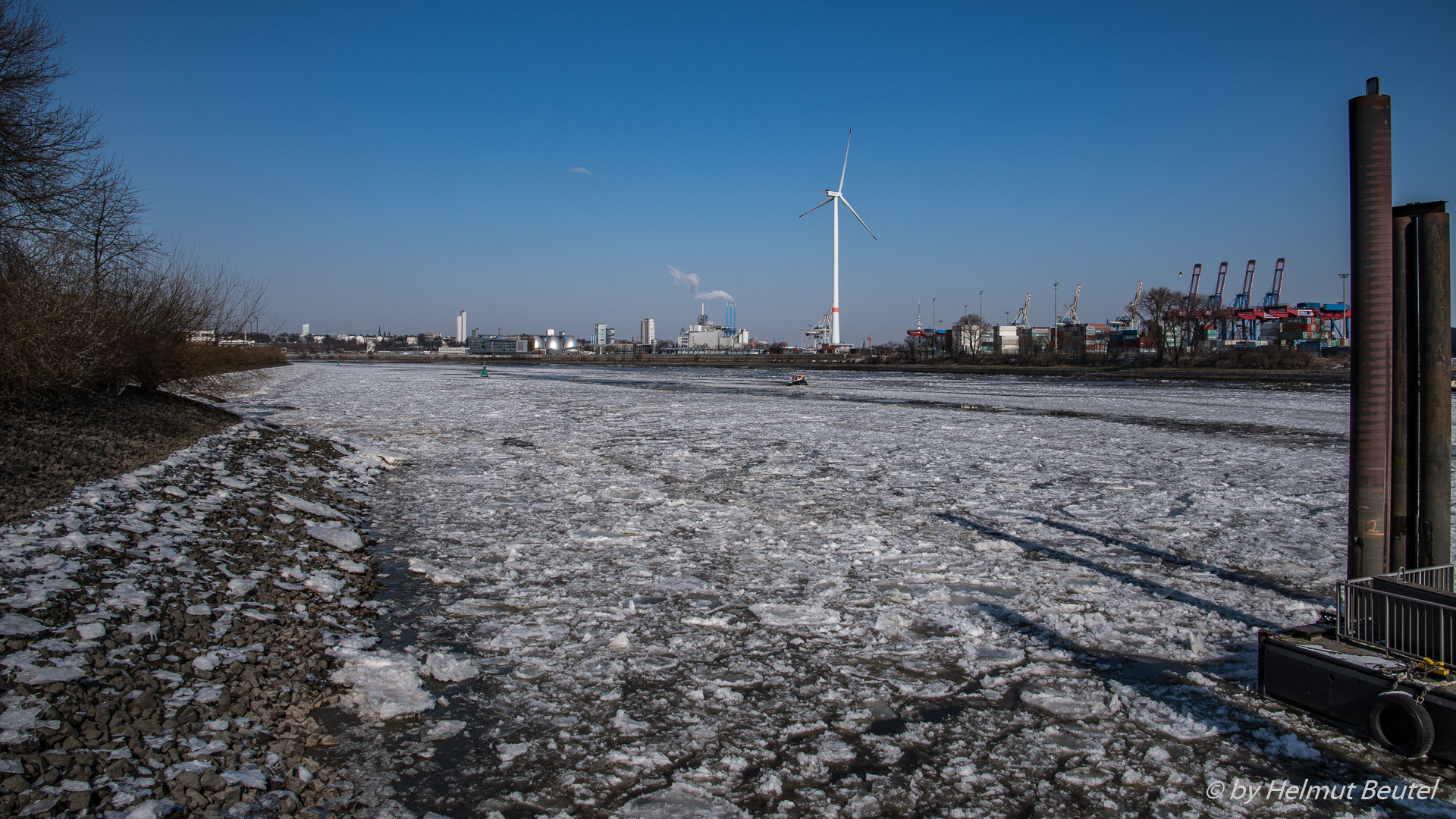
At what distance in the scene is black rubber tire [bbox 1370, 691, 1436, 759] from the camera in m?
2.75

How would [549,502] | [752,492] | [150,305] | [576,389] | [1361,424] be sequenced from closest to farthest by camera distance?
[1361,424]
[549,502]
[752,492]
[150,305]
[576,389]

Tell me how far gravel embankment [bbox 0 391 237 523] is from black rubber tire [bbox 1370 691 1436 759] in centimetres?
755

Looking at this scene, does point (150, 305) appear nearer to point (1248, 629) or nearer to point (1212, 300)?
point (1248, 629)

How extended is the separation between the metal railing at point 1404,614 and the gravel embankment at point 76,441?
7648 millimetres

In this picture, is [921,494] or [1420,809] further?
[921,494]

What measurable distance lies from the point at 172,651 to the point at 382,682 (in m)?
0.98

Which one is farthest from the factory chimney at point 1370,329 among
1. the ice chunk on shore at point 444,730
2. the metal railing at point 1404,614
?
the ice chunk on shore at point 444,730

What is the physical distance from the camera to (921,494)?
8.46 m

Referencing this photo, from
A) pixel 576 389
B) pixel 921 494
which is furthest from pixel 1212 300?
pixel 921 494

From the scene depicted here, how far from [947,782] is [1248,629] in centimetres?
271

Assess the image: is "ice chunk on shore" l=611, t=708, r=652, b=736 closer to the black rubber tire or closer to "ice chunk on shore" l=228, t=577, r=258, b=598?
"ice chunk on shore" l=228, t=577, r=258, b=598

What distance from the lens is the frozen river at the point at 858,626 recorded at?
2.93m

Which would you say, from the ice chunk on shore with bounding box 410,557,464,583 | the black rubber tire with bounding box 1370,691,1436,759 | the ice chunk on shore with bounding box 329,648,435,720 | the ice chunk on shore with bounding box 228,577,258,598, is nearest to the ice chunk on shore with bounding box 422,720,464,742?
the ice chunk on shore with bounding box 329,648,435,720

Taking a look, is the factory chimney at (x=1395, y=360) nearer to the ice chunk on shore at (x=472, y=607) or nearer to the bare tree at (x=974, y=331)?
the ice chunk on shore at (x=472, y=607)
